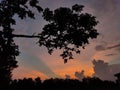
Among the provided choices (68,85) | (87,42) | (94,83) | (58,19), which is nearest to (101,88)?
(94,83)

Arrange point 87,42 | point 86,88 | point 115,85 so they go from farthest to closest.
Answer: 1. point 115,85
2. point 86,88
3. point 87,42

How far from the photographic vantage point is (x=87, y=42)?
31.0 metres

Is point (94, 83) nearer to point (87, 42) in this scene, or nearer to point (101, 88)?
point (101, 88)

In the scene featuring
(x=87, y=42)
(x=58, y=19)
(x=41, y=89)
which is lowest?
(x=41, y=89)

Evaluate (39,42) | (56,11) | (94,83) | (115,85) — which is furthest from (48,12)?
(115,85)

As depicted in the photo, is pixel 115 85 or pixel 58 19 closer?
pixel 58 19

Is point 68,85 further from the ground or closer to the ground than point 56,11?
closer to the ground

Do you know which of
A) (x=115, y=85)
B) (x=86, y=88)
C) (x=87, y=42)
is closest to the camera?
(x=87, y=42)

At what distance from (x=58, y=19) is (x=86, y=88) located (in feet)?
24.7

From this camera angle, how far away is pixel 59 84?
3275cm

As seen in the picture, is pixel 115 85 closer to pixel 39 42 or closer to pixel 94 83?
pixel 94 83

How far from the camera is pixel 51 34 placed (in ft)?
104

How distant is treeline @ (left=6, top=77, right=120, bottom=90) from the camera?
103 ft

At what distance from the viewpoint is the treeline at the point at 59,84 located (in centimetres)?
3130
